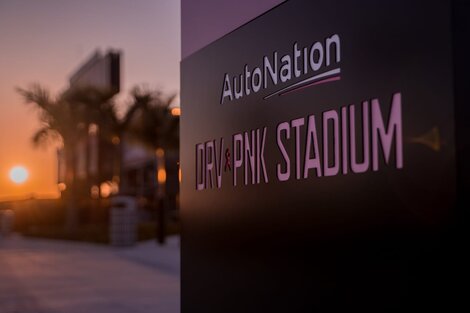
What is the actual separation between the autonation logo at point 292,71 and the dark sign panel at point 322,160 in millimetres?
13

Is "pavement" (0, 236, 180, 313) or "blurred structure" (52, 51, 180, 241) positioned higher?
"blurred structure" (52, 51, 180, 241)

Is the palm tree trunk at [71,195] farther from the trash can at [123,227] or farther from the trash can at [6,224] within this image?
the trash can at [123,227]

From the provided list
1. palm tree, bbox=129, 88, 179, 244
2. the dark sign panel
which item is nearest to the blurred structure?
palm tree, bbox=129, 88, 179, 244

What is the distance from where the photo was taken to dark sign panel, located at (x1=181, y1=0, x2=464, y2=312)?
3676 mm

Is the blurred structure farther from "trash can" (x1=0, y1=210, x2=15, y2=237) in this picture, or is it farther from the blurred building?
"trash can" (x1=0, y1=210, x2=15, y2=237)

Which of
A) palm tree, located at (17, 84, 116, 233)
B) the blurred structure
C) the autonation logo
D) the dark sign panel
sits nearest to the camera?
the dark sign panel

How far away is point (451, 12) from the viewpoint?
3.54 meters

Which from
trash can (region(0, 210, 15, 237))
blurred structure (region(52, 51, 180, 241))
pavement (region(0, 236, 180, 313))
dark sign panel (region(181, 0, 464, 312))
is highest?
blurred structure (region(52, 51, 180, 241))

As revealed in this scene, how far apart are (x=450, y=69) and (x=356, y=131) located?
79 cm

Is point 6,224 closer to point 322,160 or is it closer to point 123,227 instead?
point 123,227

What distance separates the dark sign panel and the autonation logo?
0.01 m

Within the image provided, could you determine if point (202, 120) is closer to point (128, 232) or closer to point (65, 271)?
point (65, 271)

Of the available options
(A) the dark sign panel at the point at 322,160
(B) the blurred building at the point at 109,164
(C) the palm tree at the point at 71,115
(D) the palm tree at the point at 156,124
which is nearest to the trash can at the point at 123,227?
(D) the palm tree at the point at 156,124

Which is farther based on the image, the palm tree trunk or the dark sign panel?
the palm tree trunk
